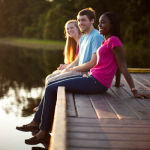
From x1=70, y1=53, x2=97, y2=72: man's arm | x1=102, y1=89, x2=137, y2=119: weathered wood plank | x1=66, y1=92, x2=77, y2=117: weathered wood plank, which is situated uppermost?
x1=70, y1=53, x2=97, y2=72: man's arm

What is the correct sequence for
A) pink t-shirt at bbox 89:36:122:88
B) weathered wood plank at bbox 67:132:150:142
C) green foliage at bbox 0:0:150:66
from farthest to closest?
green foliage at bbox 0:0:150:66 → pink t-shirt at bbox 89:36:122:88 → weathered wood plank at bbox 67:132:150:142

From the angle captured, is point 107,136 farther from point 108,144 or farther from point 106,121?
point 106,121

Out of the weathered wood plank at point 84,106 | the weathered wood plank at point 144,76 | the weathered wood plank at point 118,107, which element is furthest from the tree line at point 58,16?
the weathered wood plank at point 84,106

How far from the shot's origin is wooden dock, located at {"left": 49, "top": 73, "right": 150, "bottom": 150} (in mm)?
1922

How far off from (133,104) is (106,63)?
574 mm

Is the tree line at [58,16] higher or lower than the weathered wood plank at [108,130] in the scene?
higher

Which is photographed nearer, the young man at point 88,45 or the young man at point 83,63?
the young man at point 83,63

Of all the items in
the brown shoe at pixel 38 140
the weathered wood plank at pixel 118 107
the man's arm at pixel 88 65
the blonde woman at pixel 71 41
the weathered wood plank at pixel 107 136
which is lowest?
the brown shoe at pixel 38 140

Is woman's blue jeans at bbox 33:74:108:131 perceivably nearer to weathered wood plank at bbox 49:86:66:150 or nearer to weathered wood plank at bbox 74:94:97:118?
weathered wood plank at bbox 74:94:97:118

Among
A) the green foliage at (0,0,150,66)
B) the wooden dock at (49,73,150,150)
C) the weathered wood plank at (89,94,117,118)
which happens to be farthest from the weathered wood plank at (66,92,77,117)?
the green foliage at (0,0,150,66)

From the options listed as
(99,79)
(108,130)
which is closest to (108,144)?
(108,130)

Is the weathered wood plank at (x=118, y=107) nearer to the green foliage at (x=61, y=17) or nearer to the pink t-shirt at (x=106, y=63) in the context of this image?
the pink t-shirt at (x=106, y=63)

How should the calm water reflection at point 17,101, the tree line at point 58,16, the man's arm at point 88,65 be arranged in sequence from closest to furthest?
the man's arm at point 88,65
the calm water reflection at point 17,101
the tree line at point 58,16

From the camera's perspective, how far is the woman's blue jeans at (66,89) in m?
3.12
